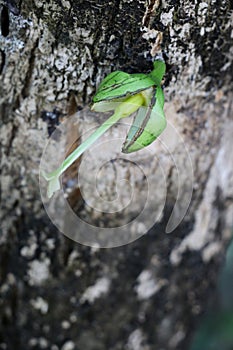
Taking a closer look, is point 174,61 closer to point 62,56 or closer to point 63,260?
point 62,56

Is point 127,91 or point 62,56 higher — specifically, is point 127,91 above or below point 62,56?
below

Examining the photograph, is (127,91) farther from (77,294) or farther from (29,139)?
(77,294)

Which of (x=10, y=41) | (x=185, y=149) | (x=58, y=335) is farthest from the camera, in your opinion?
(x=58, y=335)

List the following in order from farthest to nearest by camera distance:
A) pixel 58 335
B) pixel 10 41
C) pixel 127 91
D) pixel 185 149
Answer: pixel 58 335
pixel 185 149
pixel 10 41
pixel 127 91

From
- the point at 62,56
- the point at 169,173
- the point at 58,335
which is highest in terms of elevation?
the point at 62,56

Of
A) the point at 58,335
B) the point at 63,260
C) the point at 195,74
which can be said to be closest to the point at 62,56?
the point at 195,74

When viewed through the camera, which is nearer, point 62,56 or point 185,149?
point 62,56

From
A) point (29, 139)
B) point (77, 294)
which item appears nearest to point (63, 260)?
point (77, 294)
